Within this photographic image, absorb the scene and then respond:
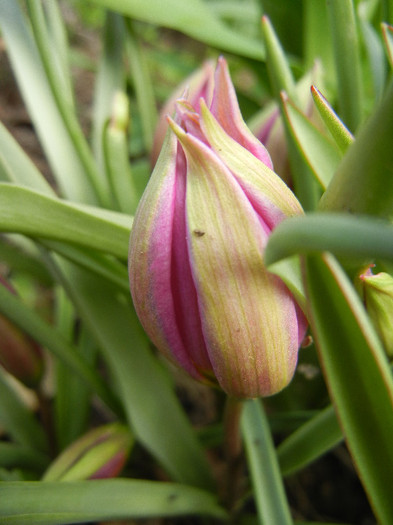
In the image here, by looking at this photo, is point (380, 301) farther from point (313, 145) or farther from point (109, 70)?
point (109, 70)

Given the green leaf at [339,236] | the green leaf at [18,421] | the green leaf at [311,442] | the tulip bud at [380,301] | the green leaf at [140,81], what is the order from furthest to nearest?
the green leaf at [140,81]
the green leaf at [18,421]
the green leaf at [311,442]
the tulip bud at [380,301]
the green leaf at [339,236]

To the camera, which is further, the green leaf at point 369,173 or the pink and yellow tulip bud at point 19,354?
the pink and yellow tulip bud at point 19,354

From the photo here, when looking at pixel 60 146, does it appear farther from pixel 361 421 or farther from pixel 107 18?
pixel 361 421

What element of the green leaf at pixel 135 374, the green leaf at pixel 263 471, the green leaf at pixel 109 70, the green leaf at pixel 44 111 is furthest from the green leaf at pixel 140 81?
the green leaf at pixel 263 471

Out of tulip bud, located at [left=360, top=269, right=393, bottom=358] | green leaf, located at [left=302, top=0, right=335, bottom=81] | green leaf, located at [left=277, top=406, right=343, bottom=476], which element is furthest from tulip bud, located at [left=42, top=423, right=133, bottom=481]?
green leaf, located at [left=302, top=0, right=335, bottom=81]

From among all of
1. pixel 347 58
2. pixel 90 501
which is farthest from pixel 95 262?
pixel 347 58

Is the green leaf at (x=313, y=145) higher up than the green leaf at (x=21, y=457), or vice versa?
the green leaf at (x=313, y=145)

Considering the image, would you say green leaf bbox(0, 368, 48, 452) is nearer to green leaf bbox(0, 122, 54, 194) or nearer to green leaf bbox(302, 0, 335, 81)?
green leaf bbox(0, 122, 54, 194)

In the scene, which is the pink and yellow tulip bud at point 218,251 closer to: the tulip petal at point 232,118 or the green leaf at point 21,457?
the tulip petal at point 232,118
